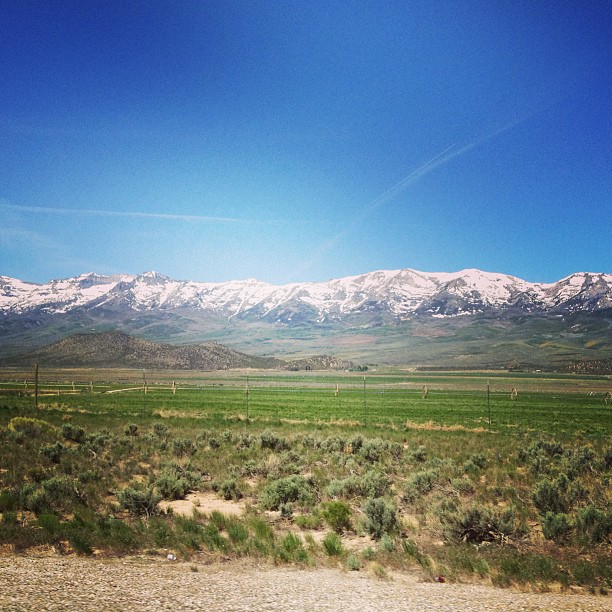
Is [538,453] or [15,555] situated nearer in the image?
[15,555]

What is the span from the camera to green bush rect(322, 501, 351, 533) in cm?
1251

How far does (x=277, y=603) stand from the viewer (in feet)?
24.0

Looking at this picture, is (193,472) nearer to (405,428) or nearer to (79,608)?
(79,608)

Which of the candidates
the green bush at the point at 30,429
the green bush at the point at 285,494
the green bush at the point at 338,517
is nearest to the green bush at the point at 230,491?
the green bush at the point at 285,494

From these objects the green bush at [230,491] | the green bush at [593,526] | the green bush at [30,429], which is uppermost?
the green bush at [593,526]

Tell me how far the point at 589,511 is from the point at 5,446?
75.1 feet

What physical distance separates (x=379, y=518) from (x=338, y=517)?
1.18m

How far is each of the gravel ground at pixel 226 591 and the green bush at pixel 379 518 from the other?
99.2 inches

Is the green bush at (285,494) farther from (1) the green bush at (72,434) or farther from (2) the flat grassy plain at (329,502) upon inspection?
(1) the green bush at (72,434)

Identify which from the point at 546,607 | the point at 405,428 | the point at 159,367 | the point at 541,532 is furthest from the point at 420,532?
the point at 159,367

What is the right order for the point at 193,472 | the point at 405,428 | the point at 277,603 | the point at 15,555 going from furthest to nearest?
1. the point at 405,428
2. the point at 193,472
3. the point at 15,555
4. the point at 277,603

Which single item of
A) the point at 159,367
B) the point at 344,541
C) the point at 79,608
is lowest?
the point at 159,367

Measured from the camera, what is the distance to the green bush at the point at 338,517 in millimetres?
12508

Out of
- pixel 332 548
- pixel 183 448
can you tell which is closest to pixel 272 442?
pixel 183 448
